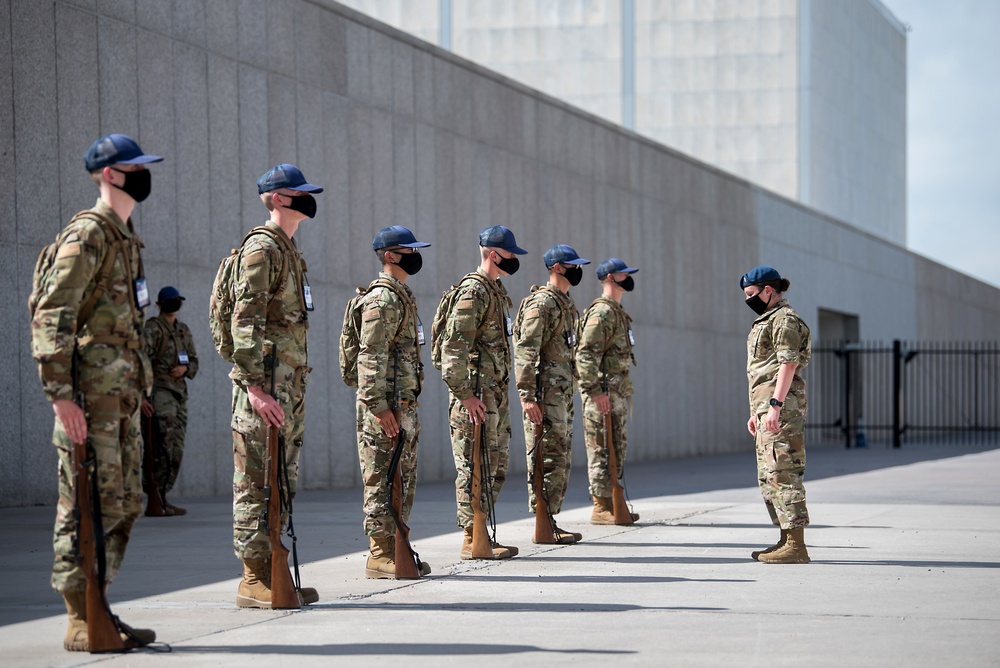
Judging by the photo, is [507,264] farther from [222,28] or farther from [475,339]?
[222,28]


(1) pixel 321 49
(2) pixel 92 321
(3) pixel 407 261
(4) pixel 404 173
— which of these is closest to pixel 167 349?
(3) pixel 407 261

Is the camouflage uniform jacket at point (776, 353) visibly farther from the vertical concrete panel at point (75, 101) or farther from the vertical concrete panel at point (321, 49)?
the vertical concrete panel at point (321, 49)

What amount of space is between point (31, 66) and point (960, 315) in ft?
128

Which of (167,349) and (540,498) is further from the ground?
(167,349)

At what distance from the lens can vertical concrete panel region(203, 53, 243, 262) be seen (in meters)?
15.3

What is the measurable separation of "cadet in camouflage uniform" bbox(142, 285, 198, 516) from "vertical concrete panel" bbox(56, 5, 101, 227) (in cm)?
134

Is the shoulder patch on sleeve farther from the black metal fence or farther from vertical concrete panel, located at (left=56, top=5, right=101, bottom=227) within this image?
the black metal fence

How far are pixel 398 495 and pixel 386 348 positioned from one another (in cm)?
87

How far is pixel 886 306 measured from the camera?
39500 mm

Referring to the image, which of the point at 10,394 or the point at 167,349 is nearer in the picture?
the point at 10,394

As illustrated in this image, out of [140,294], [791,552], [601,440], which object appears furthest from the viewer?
[601,440]

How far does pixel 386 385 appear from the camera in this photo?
8.16m

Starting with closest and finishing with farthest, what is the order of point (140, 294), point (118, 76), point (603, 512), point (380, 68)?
point (140, 294), point (603, 512), point (118, 76), point (380, 68)

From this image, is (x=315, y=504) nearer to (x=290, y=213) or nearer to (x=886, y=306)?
(x=290, y=213)
